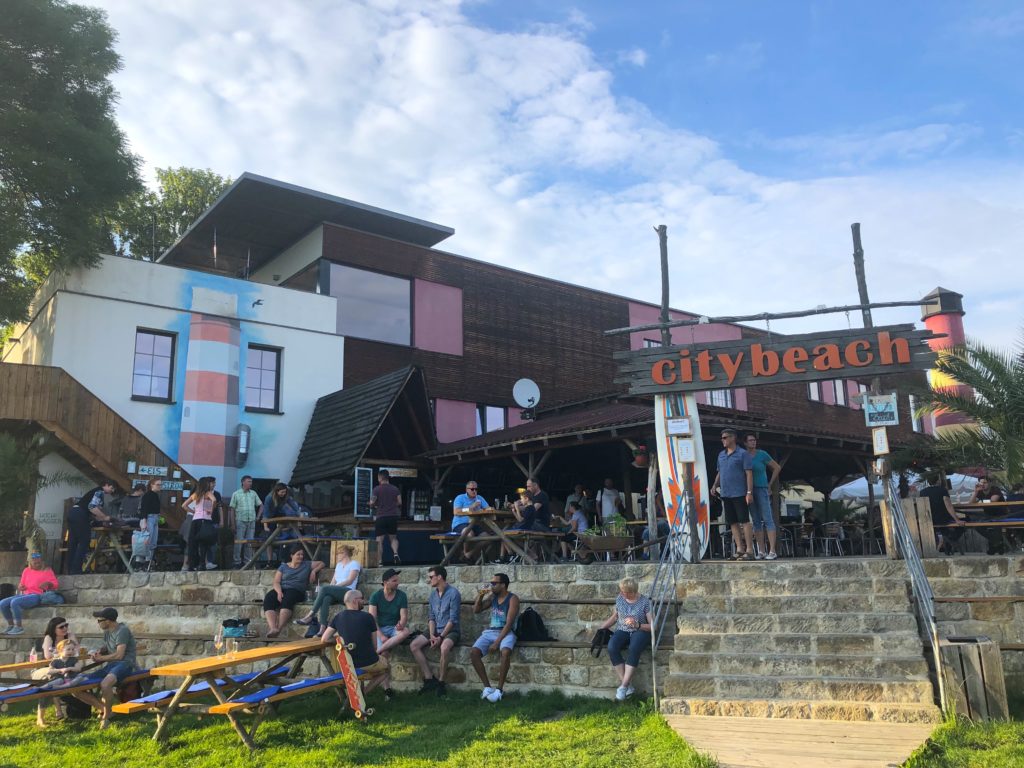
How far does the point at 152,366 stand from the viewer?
1830 cm

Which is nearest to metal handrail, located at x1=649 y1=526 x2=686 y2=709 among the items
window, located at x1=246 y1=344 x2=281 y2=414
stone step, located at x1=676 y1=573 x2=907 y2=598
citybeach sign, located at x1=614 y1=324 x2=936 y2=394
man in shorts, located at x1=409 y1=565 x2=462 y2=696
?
stone step, located at x1=676 y1=573 x2=907 y2=598

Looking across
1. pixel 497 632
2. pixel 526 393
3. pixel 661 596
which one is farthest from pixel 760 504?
pixel 526 393

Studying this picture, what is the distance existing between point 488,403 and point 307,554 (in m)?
10.1

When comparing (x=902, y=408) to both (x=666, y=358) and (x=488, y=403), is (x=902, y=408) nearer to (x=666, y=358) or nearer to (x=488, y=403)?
(x=488, y=403)

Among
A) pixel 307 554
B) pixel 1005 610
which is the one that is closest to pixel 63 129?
pixel 307 554

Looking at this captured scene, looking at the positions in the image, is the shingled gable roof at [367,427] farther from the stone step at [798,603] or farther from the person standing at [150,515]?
the stone step at [798,603]

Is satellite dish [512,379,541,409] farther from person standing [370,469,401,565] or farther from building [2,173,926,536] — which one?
person standing [370,469,401,565]

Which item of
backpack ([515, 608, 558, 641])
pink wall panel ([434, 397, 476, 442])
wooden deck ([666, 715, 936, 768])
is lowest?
wooden deck ([666, 715, 936, 768])

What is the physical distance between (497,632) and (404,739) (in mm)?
2009

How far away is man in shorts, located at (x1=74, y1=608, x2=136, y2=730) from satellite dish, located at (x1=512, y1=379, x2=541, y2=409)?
13786 millimetres

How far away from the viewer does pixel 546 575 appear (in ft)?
33.4

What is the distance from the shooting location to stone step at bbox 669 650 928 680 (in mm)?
7402

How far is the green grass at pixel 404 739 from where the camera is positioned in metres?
6.73

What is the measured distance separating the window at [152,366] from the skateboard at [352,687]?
11.5 meters
